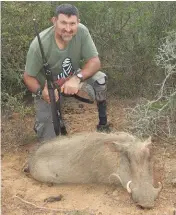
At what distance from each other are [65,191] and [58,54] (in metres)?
1.78

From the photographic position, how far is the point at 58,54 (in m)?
6.11

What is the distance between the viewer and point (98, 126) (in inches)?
260

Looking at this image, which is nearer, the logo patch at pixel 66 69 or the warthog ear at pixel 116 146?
the warthog ear at pixel 116 146

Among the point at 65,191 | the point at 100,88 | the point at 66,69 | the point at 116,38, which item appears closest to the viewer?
the point at 65,191

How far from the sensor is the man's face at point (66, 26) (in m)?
5.87

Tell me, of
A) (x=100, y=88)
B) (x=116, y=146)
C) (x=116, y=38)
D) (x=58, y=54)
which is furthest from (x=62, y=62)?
(x=116, y=38)

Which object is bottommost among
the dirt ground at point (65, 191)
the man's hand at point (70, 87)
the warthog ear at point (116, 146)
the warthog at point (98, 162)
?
the dirt ground at point (65, 191)

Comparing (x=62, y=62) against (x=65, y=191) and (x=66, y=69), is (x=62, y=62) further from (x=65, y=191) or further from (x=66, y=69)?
(x=65, y=191)

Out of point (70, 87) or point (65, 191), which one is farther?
point (70, 87)

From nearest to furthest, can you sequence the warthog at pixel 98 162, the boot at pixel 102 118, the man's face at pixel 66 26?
the warthog at pixel 98 162 < the man's face at pixel 66 26 < the boot at pixel 102 118

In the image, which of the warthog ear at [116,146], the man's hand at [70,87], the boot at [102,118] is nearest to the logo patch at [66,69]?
the man's hand at [70,87]

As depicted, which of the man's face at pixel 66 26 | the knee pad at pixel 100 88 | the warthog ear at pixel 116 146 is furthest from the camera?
the knee pad at pixel 100 88

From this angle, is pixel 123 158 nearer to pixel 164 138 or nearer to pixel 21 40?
pixel 164 138

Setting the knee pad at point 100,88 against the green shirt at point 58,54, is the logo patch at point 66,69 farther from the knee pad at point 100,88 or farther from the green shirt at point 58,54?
the knee pad at point 100,88
